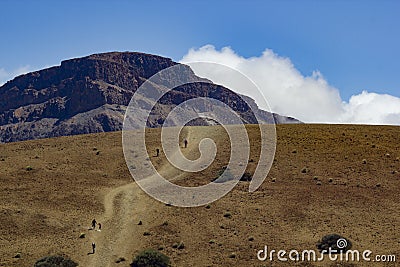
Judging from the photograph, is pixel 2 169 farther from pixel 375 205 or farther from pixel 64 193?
pixel 375 205

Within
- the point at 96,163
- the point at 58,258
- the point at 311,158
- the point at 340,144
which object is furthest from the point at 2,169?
the point at 340,144

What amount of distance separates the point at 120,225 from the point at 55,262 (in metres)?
8.87

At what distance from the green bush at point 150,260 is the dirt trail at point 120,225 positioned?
136cm

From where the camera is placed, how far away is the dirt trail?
1629 inches

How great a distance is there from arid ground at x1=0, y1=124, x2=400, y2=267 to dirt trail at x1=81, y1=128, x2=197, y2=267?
95mm

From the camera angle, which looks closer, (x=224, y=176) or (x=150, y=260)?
(x=150, y=260)

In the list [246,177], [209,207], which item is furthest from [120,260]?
[246,177]

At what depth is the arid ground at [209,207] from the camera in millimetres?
42531

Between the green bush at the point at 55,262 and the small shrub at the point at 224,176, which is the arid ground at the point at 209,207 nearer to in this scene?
the small shrub at the point at 224,176

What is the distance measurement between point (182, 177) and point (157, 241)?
1590 centimetres

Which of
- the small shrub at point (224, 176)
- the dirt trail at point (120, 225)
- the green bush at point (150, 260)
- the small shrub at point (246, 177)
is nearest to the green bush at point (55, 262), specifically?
the dirt trail at point (120, 225)

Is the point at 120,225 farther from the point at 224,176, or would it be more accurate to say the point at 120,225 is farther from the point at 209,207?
the point at 224,176

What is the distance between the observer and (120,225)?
46938 millimetres

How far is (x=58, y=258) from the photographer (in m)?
39.3
